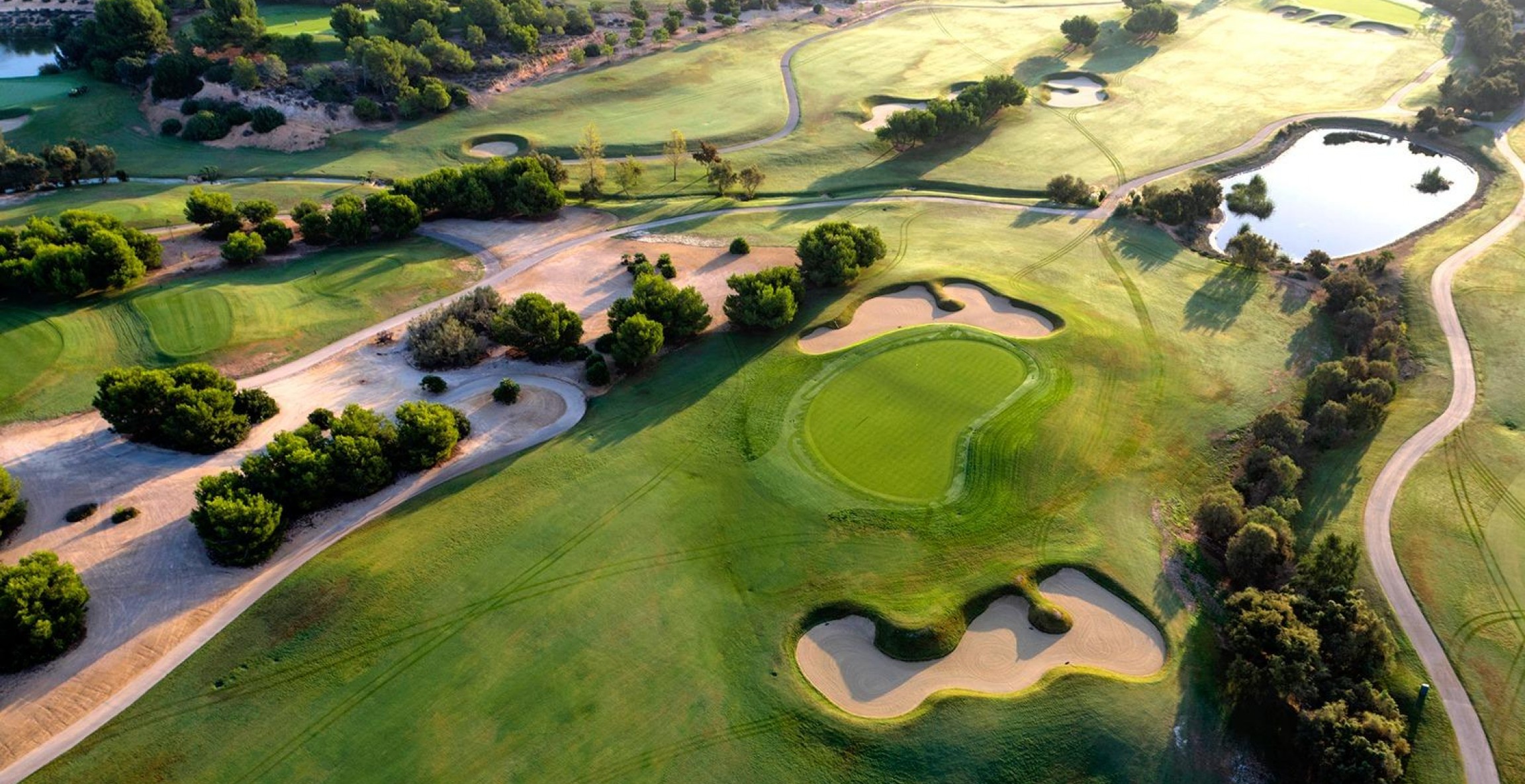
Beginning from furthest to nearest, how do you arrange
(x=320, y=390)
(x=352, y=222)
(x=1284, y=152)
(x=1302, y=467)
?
(x=1284, y=152) → (x=352, y=222) → (x=320, y=390) → (x=1302, y=467)

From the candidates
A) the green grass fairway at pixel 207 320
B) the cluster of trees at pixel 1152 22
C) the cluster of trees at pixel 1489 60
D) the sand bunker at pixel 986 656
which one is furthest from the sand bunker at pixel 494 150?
the cluster of trees at pixel 1489 60

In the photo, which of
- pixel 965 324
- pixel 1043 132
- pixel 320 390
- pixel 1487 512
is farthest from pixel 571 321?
pixel 1043 132

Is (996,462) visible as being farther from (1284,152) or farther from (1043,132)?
(1284,152)

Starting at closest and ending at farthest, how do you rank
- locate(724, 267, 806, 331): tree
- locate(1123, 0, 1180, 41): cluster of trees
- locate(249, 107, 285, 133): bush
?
locate(724, 267, 806, 331): tree
locate(249, 107, 285, 133): bush
locate(1123, 0, 1180, 41): cluster of trees

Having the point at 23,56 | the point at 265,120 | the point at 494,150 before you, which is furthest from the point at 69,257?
the point at 23,56

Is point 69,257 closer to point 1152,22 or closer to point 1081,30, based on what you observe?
point 1081,30

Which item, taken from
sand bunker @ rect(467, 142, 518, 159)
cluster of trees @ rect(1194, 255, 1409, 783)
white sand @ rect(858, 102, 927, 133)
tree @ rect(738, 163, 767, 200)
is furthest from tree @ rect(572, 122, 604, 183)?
cluster of trees @ rect(1194, 255, 1409, 783)

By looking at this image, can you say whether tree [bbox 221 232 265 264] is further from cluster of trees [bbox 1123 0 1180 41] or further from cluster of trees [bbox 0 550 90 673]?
cluster of trees [bbox 1123 0 1180 41]
